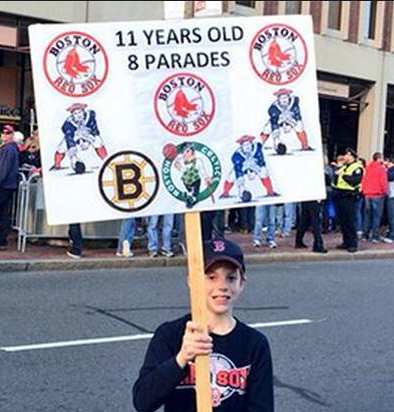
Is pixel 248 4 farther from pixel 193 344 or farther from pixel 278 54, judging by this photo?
pixel 193 344

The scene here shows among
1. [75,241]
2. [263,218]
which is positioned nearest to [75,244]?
[75,241]

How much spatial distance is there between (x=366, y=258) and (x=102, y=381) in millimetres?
10214

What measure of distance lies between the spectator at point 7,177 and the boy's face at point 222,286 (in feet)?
34.0

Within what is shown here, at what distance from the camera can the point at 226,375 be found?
310 centimetres

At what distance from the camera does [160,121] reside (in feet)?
10.7

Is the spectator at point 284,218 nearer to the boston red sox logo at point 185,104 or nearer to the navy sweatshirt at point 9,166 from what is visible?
the navy sweatshirt at point 9,166

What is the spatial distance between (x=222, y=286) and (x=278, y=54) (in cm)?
95

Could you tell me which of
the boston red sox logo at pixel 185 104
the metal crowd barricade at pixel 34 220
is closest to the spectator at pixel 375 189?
the metal crowd barricade at pixel 34 220

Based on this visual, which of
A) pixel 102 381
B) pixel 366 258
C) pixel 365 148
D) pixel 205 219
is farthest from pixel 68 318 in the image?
pixel 365 148

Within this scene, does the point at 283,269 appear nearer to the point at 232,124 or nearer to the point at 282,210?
the point at 282,210

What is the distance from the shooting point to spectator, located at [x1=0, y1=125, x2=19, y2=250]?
42.9ft

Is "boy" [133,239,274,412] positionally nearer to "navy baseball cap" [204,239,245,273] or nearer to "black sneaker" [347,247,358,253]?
"navy baseball cap" [204,239,245,273]

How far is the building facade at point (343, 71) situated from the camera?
18.6 meters

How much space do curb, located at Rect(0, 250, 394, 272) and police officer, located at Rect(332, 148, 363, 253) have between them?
0.34m
